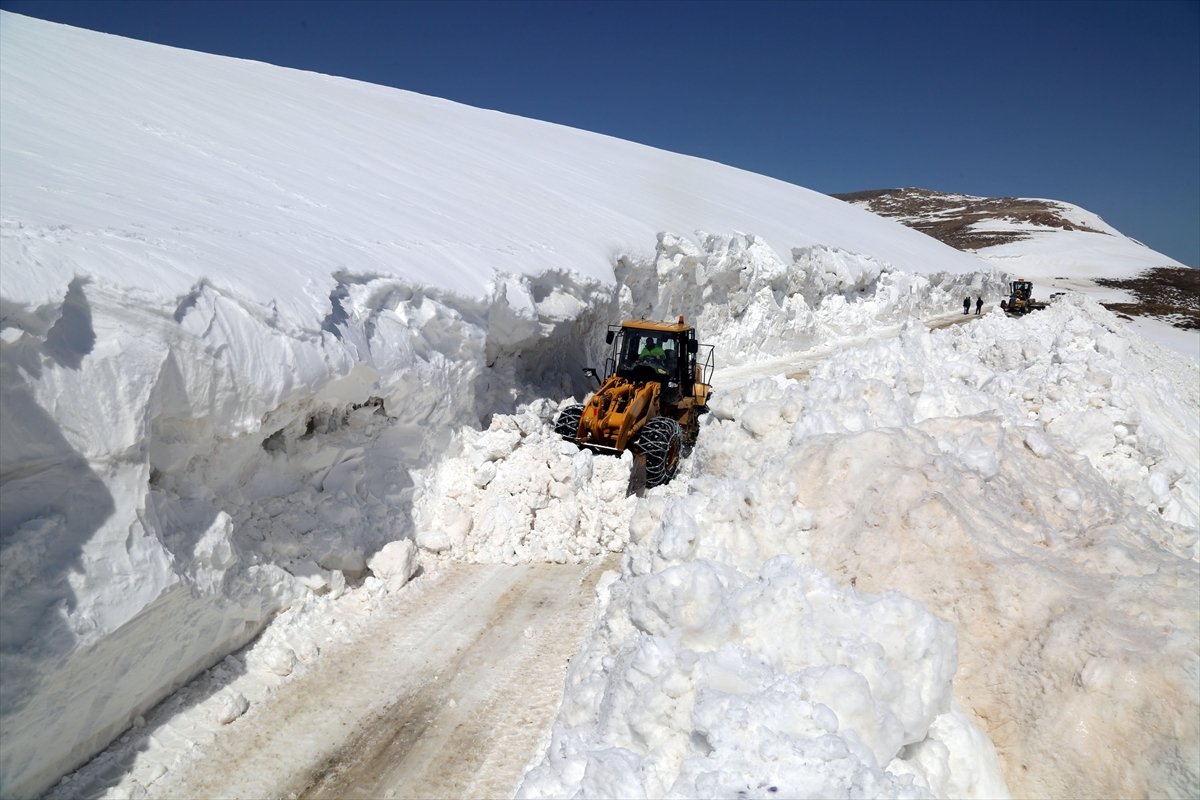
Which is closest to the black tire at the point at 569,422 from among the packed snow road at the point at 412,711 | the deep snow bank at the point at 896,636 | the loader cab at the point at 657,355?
the loader cab at the point at 657,355

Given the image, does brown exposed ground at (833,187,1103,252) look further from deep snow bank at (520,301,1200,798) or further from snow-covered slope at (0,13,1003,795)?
deep snow bank at (520,301,1200,798)

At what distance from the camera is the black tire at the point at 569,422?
9.47 m

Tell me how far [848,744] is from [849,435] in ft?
9.13

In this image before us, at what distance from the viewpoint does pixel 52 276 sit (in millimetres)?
4801

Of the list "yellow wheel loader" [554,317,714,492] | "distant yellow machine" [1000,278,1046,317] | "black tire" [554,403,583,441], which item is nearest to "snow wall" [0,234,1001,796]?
"black tire" [554,403,583,441]

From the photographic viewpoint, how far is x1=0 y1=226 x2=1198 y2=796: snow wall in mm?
3424

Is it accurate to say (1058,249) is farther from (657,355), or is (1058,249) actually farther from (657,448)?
(657,448)

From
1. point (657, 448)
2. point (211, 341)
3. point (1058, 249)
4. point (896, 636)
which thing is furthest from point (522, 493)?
point (1058, 249)

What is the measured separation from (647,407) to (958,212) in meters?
83.6

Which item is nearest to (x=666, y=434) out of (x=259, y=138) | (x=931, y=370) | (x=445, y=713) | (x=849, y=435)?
(x=931, y=370)

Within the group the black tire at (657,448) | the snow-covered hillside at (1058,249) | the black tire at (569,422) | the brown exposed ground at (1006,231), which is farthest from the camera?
the brown exposed ground at (1006,231)

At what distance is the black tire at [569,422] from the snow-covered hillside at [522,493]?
1.22ft

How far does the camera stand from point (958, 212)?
80.3 meters

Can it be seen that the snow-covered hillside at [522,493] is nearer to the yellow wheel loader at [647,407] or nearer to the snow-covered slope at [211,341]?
the snow-covered slope at [211,341]
